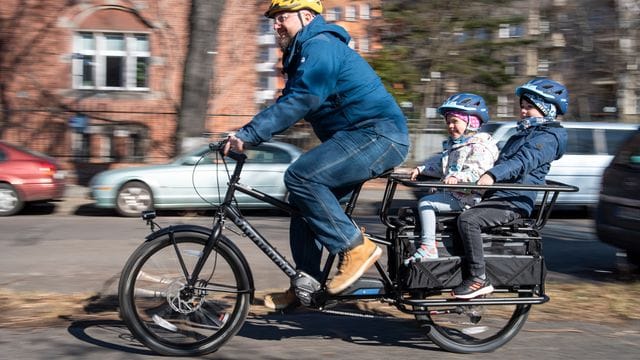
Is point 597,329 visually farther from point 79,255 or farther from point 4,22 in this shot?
point 4,22

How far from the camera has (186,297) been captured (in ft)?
15.9

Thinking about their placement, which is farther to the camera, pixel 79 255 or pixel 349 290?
pixel 79 255

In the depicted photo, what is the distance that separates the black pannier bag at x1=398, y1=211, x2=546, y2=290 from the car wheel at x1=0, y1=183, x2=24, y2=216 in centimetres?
1035

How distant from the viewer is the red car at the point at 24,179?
1362 cm

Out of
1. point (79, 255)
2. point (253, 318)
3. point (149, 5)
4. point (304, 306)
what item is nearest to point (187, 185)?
point (79, 255)

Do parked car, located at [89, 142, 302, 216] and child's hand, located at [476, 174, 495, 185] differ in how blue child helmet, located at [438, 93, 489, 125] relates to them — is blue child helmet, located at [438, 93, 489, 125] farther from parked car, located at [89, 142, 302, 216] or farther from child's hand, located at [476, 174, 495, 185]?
parked car, located at [89, 142, 302, 216]

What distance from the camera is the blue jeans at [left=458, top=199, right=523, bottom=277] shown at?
15.9 feet

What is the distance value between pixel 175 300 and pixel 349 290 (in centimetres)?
104

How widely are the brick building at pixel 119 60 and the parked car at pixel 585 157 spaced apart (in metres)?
7.95

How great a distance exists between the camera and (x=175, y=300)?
15.9 feet

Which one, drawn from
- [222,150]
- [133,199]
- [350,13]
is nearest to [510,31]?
[350,13]

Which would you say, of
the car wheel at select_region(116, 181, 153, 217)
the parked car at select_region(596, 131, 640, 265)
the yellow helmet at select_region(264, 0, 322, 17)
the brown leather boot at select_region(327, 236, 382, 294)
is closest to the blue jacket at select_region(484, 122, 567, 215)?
the brown leather boot at select_region(327, 236, 382, 294)

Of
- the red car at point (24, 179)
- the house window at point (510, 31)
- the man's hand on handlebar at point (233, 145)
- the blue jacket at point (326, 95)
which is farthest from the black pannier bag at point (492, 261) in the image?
the house window at point (510, 31)

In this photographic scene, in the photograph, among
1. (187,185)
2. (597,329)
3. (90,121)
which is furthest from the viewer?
(90,121)
